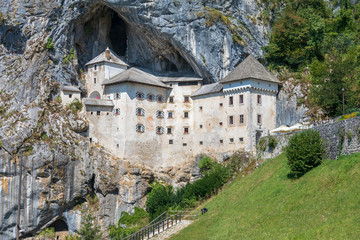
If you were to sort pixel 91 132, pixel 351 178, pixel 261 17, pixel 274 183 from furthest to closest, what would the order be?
pixel 261 17 → pixel 91 132 → pixel 274 183 → pixel 351 178

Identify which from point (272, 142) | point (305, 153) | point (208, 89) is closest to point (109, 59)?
point (208, 89)

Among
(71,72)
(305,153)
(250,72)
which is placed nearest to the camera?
(305,153)

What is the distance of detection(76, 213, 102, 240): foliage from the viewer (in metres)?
54.6

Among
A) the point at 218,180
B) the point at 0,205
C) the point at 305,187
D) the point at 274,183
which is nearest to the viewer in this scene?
the point at 305,187

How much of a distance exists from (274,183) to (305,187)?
17.3 feet

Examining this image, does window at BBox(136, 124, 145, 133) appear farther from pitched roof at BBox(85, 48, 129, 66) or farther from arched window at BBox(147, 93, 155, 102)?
pitched roof at BBox(85, 48, 129, 66)

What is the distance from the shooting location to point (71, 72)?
63562mm

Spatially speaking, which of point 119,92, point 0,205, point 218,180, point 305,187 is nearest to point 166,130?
point 119,92

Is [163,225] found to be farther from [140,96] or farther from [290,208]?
[140,96]

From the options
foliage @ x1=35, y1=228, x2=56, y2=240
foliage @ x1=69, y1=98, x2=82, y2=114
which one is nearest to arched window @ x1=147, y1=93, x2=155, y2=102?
foliage @ x1=69, y1=98, x2=82, y2=114

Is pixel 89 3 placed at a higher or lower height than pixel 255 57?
higher

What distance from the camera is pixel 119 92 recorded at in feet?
202

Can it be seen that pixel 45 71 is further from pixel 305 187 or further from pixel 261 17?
pixel 305 187

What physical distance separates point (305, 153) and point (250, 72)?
2076cm
